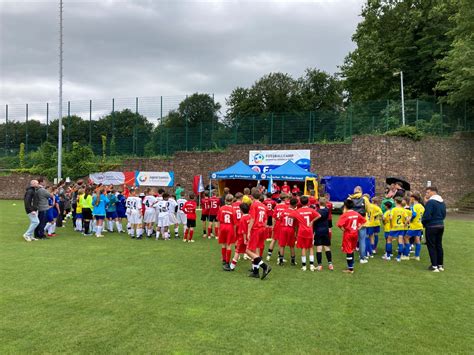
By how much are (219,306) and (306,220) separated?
3.45 m

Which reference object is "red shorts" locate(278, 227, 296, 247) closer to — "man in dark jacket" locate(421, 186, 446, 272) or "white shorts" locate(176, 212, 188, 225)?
"man in dark jacket" locate(421, 186, 446, 272)

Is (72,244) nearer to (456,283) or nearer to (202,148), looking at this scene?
(456,283)

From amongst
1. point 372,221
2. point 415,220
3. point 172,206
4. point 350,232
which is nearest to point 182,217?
point 172,206

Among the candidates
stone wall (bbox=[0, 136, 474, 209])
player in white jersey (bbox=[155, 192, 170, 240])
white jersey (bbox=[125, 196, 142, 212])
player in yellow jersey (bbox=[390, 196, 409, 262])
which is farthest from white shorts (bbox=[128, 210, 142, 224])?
stone wall (bbox=[0, 136, 474, 209])

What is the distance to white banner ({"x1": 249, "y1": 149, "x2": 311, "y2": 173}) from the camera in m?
25.5

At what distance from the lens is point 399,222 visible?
10.4 meters

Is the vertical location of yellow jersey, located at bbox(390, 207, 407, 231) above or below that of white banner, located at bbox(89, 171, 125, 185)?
below

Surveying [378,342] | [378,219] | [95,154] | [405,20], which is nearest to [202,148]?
[95,154]

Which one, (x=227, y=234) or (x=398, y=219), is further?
(x=398, y=219)

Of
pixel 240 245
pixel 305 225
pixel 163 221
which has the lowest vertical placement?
pixel 240 245

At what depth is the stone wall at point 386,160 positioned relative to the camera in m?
23.2

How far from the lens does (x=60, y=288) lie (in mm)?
7227

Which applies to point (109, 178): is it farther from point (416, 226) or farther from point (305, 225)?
point (416, 226)

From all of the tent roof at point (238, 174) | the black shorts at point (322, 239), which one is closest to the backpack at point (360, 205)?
the black shorts at point (322, 239)
